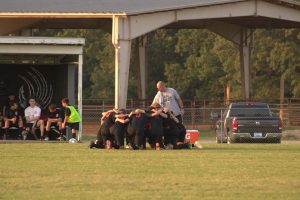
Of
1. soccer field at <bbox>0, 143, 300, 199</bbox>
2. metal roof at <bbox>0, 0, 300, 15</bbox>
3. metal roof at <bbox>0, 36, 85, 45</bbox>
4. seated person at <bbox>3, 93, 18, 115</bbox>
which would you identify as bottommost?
soccer field at <bbox>0, 143, 300, 199</bbox>

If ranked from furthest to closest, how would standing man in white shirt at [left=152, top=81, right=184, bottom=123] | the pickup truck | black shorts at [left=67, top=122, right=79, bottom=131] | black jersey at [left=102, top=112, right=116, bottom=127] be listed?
the pickup truck < black shorts at [left=67, top=122, right=79, bottom=131] < standing man in white shirt at [left=152, top=81, right=184, bottom=123] < black jersey at [left=102, top=112, right=116, bottom=127]

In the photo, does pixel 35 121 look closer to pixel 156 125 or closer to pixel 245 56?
pixel 156 125

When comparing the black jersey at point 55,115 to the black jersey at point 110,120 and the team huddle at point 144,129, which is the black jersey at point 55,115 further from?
the black jersey at point 110,120

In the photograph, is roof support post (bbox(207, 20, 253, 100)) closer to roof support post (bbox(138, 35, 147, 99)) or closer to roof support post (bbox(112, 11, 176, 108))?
roof support post (bbox(138, 35, 147, 99))

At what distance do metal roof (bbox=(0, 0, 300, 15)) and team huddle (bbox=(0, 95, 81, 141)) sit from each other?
8.43 metres

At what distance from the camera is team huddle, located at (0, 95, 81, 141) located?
106ft

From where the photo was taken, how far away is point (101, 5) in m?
43.9

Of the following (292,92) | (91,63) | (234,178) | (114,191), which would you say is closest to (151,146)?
(234,178)

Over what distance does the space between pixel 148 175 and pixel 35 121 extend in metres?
16.4

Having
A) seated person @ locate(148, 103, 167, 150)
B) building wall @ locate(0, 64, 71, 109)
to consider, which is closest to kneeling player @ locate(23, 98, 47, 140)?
building wall @ locate(0, 64, 71, 109)

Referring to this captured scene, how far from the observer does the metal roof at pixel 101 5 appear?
4184 cm

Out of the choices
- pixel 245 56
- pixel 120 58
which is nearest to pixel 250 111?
pixel 120 58

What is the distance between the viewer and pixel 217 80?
76.4 meters

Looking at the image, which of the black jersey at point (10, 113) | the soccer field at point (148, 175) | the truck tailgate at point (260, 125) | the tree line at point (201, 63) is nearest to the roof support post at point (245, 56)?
the tree line at point (201, 63)
